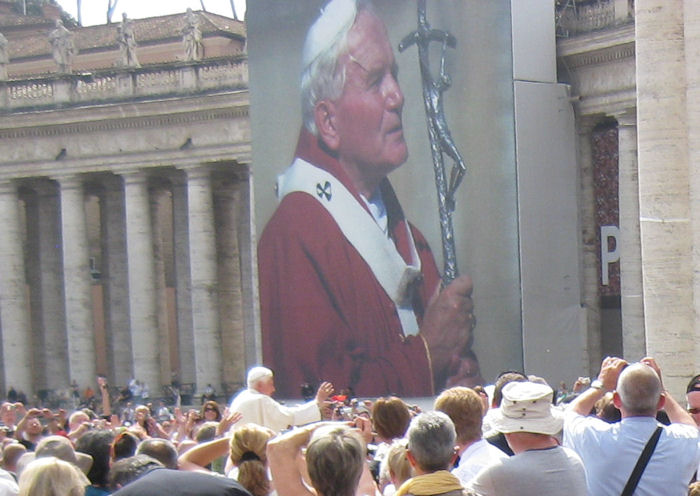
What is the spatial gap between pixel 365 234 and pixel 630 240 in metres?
7.81

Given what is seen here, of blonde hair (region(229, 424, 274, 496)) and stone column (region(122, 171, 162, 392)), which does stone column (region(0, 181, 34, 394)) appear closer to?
stone column (region(122, 171, 162, 392))

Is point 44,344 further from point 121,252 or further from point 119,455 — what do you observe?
point 119,455

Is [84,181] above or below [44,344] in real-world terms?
above

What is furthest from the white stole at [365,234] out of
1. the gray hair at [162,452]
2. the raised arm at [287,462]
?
the raised arm at [287,462]

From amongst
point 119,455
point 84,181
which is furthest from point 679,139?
point 84,181

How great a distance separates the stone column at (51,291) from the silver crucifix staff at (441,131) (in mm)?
21897

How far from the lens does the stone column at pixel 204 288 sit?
191 feet

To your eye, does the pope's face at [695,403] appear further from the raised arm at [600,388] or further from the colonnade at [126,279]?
the colonnade at [126,279]

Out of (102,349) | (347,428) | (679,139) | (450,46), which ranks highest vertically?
(450,46)

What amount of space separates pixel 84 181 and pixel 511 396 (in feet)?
173

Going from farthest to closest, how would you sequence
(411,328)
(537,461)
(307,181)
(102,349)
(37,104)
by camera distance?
(102,349), (37,104), (307,181), (411,328), (537,461)

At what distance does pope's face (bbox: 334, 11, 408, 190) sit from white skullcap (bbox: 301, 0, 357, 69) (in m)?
0.45

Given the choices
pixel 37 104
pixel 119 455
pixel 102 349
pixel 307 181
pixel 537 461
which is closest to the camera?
pixel 537 461

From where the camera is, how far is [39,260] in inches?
2613
